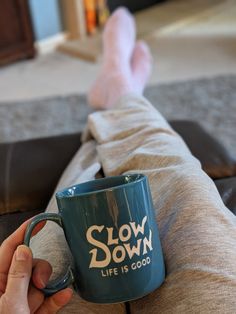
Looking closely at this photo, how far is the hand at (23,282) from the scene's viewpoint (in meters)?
0.54

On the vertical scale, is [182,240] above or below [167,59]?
above

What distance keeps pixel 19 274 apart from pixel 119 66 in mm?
1272

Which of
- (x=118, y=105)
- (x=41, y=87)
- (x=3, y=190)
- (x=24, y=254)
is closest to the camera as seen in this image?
(x=24, y=254)

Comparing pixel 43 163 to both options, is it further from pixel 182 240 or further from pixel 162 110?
pixel 162 110

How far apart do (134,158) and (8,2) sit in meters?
2.04

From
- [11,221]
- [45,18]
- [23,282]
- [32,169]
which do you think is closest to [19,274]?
[23,282]

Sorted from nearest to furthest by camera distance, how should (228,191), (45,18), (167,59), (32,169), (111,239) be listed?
(111,239)
(228,191)
(32,169)
(167,59)
(45,18)

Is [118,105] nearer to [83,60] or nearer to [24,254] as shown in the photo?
[24,254]

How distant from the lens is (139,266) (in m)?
0.56

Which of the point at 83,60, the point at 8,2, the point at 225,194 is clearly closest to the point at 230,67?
the point at 83,60

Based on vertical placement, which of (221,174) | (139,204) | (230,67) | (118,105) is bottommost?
(230,67)

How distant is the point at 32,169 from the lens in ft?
3.68

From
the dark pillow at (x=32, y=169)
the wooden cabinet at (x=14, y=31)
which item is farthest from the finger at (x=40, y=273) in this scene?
the wooden cabinet at (x=14, y=31)

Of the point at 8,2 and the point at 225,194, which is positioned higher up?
the point at 8,2
